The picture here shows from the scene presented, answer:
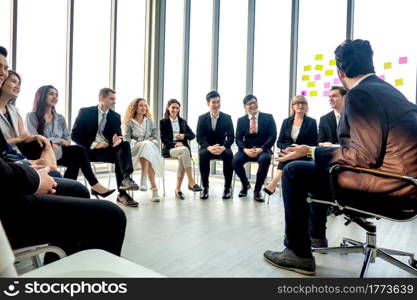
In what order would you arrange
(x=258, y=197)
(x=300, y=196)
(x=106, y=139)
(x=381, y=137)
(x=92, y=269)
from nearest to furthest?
(x=92, y=269) < (x=381, y=137) < (x=300, y=196) < (x=106, y=139) < (x=258, y=197)

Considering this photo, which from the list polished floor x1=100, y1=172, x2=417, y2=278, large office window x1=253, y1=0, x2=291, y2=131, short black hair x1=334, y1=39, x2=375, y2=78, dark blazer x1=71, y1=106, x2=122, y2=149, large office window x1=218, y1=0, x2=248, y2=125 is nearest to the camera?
short black hair x1=334, y1=39, x2=375, y2=78

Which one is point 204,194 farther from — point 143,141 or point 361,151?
point 361,151

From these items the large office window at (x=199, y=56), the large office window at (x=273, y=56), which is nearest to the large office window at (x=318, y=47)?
the large office window at (x=273, y=56)

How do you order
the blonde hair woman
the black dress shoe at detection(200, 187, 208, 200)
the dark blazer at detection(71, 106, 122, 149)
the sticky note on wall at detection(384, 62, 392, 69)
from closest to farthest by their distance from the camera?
the dark blazer at detection(71, 106, 122, 149) < the blonde hair woman < the black dress shoe at detection(200, 187, 208, 200) < the sticky note on wall at detection(384, 62, 392, 69)

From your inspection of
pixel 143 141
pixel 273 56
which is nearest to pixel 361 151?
Answer: pixel 143 141

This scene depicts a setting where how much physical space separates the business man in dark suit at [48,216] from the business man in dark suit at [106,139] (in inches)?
80.4

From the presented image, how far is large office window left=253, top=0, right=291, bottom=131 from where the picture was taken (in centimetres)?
470

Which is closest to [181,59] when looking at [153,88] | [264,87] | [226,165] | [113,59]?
[153,88]

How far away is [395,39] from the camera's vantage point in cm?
391

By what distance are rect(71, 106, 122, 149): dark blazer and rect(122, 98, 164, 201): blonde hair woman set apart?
233mm

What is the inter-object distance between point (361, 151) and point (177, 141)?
9.66 feet

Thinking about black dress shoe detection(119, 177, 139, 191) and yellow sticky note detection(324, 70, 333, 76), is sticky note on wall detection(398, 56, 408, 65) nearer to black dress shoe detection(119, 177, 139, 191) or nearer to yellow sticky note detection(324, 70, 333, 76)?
yellow sticky note detection(324, 70, 333, 76)

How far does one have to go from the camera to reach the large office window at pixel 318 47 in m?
4.32

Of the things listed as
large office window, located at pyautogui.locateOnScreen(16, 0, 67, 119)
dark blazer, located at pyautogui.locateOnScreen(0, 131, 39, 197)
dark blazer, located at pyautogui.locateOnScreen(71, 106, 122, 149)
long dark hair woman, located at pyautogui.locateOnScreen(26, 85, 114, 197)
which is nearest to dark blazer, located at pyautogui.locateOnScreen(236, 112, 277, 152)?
dark blazer, located at pyautogui.locateOnScreen(71, 106, 122, 149)
